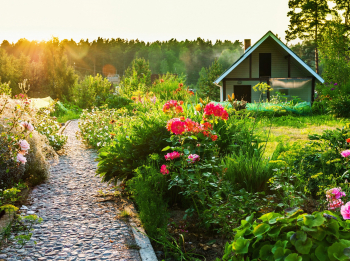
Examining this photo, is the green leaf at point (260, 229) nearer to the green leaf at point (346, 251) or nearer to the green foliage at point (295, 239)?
the green foliage at point (295, 239)

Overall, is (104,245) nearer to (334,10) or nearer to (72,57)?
(334,10)

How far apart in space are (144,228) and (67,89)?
76.9 ft

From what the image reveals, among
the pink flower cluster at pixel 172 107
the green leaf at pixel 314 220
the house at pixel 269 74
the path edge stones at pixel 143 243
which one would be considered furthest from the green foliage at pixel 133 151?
the house at pixel 269 74

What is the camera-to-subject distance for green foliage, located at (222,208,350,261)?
62.5 inches

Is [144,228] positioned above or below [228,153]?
below

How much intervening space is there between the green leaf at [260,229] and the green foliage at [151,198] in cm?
151

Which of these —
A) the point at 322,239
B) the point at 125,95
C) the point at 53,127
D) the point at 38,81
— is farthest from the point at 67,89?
the point at 322,239

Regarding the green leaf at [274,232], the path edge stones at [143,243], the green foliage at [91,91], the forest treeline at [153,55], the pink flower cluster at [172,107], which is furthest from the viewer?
the forest treeline at [153,55]

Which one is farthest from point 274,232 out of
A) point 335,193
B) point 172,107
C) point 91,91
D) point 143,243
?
point 91,91

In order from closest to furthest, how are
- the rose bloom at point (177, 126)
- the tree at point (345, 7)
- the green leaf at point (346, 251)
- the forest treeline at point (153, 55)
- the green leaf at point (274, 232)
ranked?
1. the green leaf at point (346, 251)
2. the green leaf at point (274, 232)
3. the rose bloom at point (177, 126)
4. the tree at point (345, 7)
5. the forest treeline at point (153, 55)

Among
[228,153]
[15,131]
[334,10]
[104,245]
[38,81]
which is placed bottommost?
[104,245]

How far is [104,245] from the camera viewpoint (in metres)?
3.15

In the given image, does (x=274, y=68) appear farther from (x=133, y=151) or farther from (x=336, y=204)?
(x=336, y=204)

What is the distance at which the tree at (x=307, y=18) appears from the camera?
31.7 metres
